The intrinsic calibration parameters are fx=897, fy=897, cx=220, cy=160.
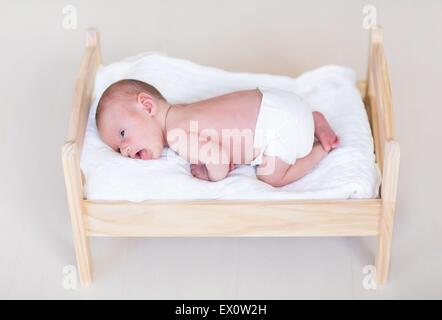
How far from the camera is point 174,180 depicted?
227cm

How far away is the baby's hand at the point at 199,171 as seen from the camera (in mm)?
2332

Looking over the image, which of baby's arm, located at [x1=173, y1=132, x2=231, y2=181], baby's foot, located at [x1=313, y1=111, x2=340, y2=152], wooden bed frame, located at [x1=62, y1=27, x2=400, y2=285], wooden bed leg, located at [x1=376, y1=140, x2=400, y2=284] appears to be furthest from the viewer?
baby's foot, located at [x1=313, y1=111, x2=340, y2=152]

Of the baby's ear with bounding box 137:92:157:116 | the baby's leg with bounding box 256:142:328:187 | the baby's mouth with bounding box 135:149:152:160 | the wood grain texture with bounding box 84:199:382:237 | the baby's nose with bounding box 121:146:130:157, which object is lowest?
the wood grain texture with bounding box 84:199:382:237

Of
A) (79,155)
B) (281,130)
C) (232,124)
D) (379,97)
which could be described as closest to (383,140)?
(379,97)

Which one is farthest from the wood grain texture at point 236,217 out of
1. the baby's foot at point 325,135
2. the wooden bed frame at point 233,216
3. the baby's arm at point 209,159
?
the baby's foot at point 325,135

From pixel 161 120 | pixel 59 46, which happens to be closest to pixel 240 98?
pixel 161 120

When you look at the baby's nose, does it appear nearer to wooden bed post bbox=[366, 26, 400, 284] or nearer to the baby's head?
the baby's head

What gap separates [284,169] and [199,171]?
0.22 meters

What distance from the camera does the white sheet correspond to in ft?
7.33

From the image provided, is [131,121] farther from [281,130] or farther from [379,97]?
[379,97]

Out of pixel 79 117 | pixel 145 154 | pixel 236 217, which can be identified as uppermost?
pixel 79 117

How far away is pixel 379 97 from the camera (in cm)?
235

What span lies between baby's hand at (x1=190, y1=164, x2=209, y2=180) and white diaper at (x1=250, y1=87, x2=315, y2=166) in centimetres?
13

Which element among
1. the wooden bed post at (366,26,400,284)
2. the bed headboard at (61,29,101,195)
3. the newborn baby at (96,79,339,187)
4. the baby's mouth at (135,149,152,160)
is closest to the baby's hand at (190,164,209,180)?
the newborn baby at (96,79,339,187)
